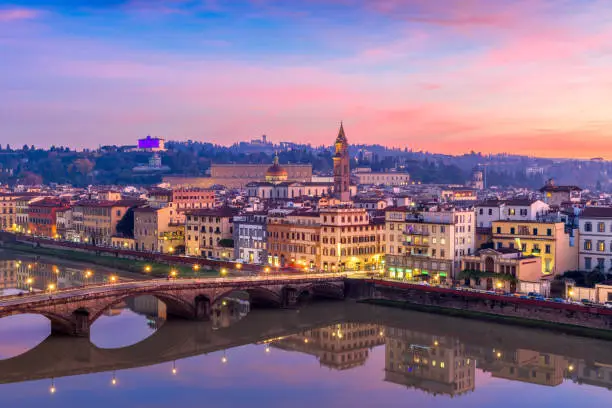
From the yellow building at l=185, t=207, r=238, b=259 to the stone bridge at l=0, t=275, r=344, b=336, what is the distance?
59.0 ft

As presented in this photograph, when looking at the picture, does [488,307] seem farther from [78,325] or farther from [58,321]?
[58,321]

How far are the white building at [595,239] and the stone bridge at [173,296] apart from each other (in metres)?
14.7

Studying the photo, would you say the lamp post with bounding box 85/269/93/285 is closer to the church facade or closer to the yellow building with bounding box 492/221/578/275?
the yellow building with bounding box 492/221/578/275

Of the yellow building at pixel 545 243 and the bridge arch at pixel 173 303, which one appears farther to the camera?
the yellow building at pixel 545 243

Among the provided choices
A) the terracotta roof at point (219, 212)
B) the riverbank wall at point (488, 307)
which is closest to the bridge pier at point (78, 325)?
the riverbank wall at point (488, 307)

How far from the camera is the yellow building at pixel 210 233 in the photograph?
6950 centimetres

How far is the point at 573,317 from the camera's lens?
41.8m

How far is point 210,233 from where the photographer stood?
234 feet

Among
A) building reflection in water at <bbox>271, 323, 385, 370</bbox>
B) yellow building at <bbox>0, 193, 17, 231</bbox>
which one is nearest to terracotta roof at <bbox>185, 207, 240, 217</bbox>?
building reflection in water at <bbox>271, 323, 385, 370</bbox>

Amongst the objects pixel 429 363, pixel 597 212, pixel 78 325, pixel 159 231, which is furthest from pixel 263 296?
pixel 159 231

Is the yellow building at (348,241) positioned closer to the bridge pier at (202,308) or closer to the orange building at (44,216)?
the bridge pier at (202,308)

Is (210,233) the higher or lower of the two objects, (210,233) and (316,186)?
the lower

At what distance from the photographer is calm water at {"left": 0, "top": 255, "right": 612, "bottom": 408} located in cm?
3178

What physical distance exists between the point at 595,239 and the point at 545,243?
311 centimetres
